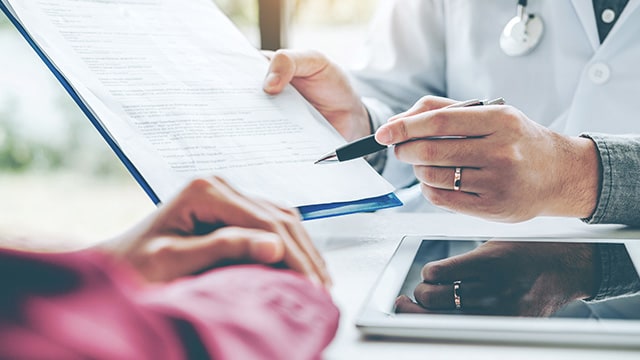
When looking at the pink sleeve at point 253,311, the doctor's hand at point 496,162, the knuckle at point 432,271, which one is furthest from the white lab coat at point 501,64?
the pink sleeve at point 253,311

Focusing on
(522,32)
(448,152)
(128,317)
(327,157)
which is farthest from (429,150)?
(522,32)

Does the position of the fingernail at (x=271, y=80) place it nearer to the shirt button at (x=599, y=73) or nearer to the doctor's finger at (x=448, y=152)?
the doctor's finger at (x=448, y=152)

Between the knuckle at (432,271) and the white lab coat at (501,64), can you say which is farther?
the white lab coat at (501,64)

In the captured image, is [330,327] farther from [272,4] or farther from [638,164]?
[272,4]

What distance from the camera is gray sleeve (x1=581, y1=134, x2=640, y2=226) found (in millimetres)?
706

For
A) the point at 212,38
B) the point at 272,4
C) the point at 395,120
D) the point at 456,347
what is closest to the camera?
the point at 456,347

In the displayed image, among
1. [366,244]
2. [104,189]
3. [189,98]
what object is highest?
[189,98]

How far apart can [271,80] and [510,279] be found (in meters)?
0.41

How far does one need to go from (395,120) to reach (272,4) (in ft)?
Answer: 3.45

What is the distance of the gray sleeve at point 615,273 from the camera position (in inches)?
18.8

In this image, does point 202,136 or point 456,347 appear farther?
point 202,136

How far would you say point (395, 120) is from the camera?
64 centimetres

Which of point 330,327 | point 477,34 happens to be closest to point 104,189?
point 477,34

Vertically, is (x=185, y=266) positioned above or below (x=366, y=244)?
above
